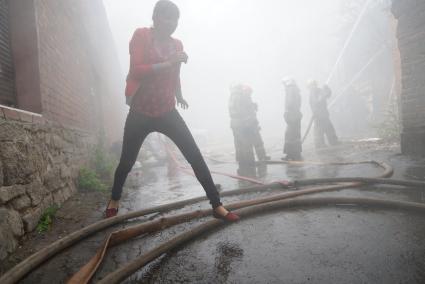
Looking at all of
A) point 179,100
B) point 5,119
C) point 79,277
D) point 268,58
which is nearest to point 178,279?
point 79,277

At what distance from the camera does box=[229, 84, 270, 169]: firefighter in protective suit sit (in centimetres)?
669

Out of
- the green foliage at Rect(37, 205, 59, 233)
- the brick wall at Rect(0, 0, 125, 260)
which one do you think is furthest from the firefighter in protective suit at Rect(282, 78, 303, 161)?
the green foliage at Rect(37, 205, 59, 233)

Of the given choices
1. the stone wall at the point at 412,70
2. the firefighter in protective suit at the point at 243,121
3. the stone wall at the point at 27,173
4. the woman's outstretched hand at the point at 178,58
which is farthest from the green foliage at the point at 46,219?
the stone wall at the point at 412,70

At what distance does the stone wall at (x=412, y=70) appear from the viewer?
5137 millimetres

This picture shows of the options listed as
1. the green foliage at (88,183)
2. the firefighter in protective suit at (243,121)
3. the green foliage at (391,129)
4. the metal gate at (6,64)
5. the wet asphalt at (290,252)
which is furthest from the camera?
the green foliage at (391,129)

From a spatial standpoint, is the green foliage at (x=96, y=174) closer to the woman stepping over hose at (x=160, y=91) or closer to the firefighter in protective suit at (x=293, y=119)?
the woman stepping over hose at (x=160, y=91)

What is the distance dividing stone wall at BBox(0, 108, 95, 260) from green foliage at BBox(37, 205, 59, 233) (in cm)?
4

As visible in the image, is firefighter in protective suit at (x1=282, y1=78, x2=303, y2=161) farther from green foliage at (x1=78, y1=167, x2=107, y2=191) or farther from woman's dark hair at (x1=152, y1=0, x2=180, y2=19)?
woman's dark hair at (x1=152, y1=0, x2=180, y2=19)

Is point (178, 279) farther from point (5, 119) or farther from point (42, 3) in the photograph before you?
point (42, 3)

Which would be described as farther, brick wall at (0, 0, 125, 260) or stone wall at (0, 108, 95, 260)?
brick wall at (0, 0, 125, 260)

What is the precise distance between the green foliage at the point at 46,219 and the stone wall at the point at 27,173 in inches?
1.7

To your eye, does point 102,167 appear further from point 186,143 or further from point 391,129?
point 391,129

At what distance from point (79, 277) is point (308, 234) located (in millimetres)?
1498

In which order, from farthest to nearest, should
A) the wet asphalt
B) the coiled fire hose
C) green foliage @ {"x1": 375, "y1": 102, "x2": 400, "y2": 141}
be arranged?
green foliage @ {"x1": 375, "y1": 102, "x2": 400, "y2": 141}
the coiled fire hose
the wet asphalt
